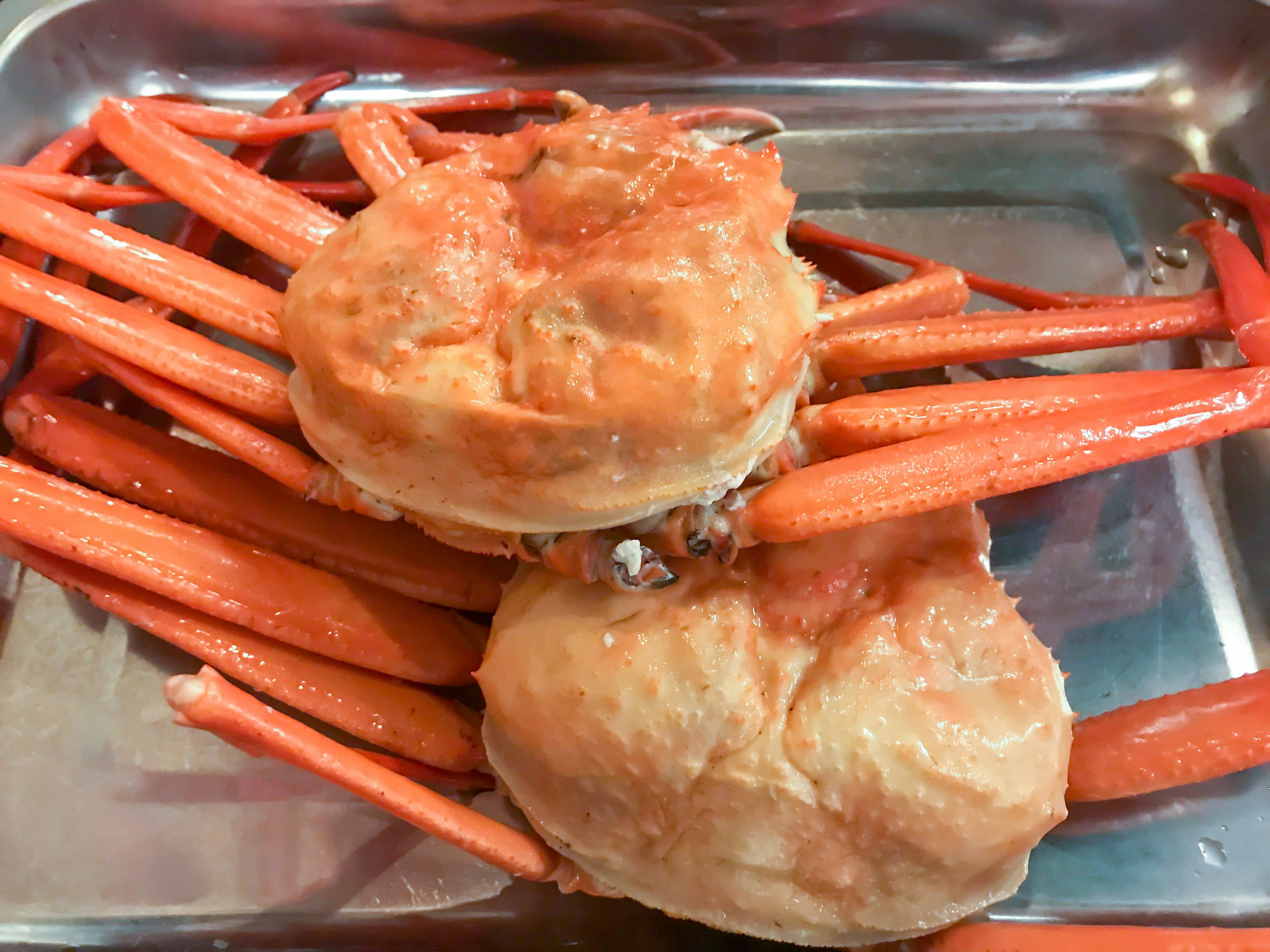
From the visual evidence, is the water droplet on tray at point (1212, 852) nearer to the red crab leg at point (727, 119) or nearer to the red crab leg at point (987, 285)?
the red crab leg at point (987, 285)

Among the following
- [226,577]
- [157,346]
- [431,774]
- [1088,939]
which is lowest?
[1088,939]

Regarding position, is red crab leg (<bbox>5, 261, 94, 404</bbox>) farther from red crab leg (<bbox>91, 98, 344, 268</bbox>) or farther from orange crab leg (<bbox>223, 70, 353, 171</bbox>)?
orange crab leg (<bbox>223, 70, 353, 171</bbox>)

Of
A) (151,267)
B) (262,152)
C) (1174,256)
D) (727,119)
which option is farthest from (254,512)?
(1174,256)

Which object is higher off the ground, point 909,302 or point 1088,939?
point 909,302

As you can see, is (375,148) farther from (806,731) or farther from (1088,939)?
(1088,939)

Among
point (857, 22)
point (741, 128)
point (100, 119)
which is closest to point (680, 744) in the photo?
point (741, 128)

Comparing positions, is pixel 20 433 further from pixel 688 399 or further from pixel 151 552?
pixel 688 399
